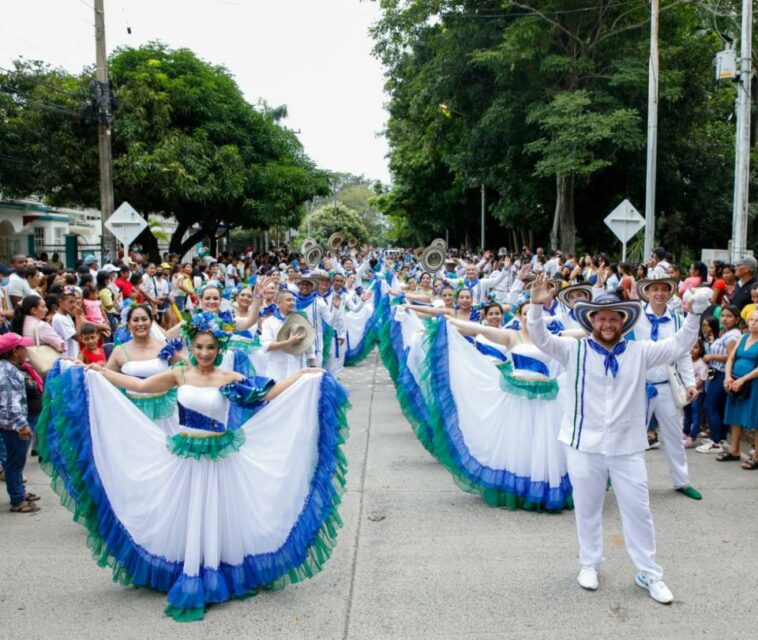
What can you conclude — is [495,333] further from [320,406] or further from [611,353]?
[320,406]

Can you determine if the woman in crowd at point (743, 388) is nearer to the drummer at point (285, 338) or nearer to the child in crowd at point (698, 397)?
the child in crowd at point (698, 397)

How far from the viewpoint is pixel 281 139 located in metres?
32.2

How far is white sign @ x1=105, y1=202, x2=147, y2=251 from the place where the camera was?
614 inches

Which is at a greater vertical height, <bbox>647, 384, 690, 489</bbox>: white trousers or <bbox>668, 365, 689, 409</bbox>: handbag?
<bbox>668, 365, 689, 409</bbox>: handbag

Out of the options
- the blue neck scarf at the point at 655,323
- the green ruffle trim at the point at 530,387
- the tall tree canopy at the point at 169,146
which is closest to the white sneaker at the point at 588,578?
the green ruffle trim at the point at 530,387

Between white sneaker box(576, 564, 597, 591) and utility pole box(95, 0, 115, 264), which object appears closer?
white sneaker box(576, 564, 597, 591)

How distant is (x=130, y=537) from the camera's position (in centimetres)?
509

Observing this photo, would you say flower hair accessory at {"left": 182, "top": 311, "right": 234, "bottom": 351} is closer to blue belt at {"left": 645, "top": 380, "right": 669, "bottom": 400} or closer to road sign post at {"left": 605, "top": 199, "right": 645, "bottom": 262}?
blue belt at {"left": 645, "top": 380, "right": 669, "bottom": 400}

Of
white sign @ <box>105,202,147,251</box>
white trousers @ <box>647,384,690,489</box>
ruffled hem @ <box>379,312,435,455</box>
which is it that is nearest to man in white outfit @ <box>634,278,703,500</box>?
white trousers @ <box>647,384,690,489</box>

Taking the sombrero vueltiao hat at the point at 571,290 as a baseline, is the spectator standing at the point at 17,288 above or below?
below

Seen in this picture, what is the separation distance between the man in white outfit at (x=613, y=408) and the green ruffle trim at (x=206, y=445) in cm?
196

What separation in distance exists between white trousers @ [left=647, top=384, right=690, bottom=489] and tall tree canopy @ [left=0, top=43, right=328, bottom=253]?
66.5 ft

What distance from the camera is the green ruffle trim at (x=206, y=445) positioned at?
4.99 metres

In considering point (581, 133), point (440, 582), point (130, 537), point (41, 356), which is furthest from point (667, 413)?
point (581, 133)
